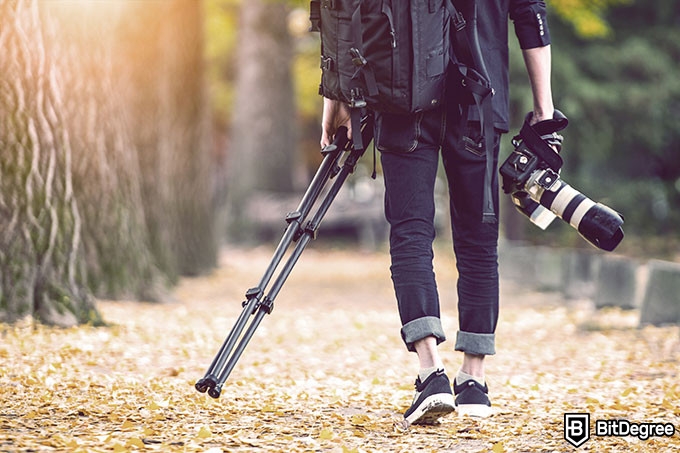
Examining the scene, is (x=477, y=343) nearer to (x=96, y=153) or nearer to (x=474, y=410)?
(x=474, y=410)

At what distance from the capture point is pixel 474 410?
4.15 meters

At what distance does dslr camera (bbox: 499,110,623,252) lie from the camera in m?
3.94

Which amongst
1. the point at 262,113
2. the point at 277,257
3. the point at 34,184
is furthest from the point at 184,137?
the point at 277,257

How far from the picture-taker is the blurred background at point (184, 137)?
6.25 metres

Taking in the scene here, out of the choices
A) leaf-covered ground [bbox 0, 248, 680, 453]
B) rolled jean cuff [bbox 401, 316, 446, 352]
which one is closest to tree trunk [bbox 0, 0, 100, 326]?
leaf-covered ground [bbox 0, 248, 680, 453]

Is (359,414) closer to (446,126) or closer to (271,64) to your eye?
(446,126)

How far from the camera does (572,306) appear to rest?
995cm

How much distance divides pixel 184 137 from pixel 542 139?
8710mm

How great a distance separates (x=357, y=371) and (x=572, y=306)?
4674 millimetres

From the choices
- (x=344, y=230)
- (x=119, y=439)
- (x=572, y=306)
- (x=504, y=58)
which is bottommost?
Result: (x=344, y=230)

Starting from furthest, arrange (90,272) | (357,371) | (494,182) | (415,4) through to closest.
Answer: (90,272)
(357,371)
(494,182)
(415,4)

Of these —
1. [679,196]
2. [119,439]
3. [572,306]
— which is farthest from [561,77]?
[119,439]

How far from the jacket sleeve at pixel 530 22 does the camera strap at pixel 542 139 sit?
0.29 metres

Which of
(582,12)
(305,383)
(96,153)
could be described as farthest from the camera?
(582,12)
